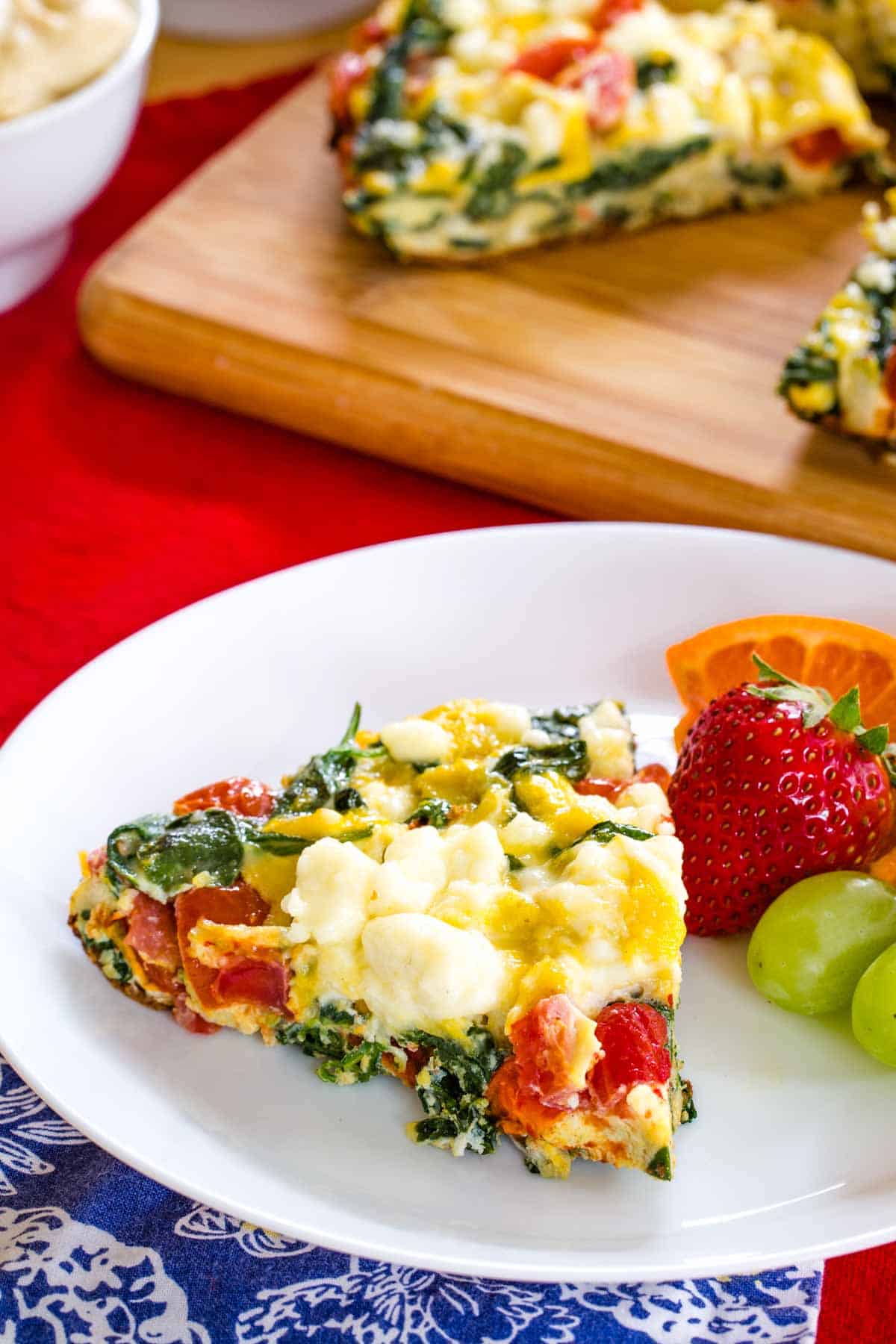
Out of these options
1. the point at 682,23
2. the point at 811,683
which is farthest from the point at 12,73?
the point at 811,683

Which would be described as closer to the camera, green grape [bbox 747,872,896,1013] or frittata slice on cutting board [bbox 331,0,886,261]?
green grape [bbox 747,872,896,1013]

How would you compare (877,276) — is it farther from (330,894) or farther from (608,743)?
(330,894)

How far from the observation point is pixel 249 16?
382cm

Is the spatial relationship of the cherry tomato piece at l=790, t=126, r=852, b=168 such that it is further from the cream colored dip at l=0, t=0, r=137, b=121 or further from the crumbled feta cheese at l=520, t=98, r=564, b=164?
the cream colored dip at l=0, t=0, r=137, b=121

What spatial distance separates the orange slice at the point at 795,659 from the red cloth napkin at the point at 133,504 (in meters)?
0.65

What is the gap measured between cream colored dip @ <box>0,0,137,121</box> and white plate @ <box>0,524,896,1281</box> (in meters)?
0.99

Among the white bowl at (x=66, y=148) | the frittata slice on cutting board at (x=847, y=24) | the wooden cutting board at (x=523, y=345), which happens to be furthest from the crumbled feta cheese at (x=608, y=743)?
the frittata slice on cutting board at (x=847, y=24)

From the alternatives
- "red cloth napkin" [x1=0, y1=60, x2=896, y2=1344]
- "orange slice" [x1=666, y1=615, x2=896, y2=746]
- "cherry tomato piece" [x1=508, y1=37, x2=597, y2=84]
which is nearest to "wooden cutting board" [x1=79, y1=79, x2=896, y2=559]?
"red cloth napkin" [x1=0, y1=60, x2=896, y2=1344]

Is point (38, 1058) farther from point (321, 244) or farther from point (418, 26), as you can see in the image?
point (418, 26)

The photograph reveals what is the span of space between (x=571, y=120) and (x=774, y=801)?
1.61m

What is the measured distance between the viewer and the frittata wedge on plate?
5.23 ft

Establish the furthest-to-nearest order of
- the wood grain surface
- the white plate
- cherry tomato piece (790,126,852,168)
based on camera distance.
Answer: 1. the wood grain surface
2. cherry tomato piece (790,126,852,168)
3. the white plate

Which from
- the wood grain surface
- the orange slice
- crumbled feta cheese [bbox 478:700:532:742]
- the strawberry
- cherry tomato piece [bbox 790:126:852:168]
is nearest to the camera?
the strawberry

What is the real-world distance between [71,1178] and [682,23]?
2.52 meters
